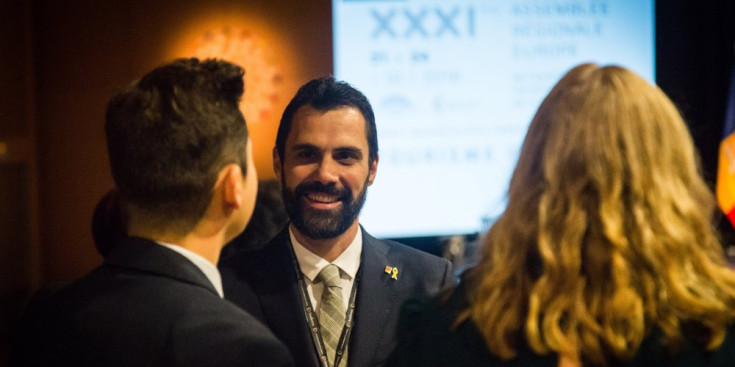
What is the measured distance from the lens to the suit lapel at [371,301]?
1904mm

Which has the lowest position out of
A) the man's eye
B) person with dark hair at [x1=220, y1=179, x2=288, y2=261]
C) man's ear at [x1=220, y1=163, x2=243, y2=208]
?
person with dark hair at [x1=220, y1=179, x2=288, y2=261]

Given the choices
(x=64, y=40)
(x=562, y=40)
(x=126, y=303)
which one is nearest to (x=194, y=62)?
(x=126, y=303)

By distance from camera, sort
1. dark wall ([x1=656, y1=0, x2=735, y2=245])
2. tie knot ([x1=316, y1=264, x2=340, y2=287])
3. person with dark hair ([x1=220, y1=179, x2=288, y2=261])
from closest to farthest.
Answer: tie knot ([x1=316, y1=264, x2=340, y2=287])
person with dark hair ([x1=220, y1=179, x2=288, y2=261])
dark wall ([x1=656, y1=0, x2=735, y2=245])

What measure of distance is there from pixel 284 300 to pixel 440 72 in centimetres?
270

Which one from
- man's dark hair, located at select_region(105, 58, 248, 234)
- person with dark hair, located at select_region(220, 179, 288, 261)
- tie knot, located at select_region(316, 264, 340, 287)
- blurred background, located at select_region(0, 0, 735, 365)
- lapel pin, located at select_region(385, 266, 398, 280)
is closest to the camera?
man's dark hair, located at select_region(105, 58, 248, 234)

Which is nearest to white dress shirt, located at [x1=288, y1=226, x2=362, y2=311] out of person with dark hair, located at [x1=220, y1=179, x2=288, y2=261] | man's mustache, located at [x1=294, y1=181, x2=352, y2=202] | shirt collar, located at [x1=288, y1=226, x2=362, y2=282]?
shirt collar, located at [x1=288, y1=226, x2=362, y2=282]

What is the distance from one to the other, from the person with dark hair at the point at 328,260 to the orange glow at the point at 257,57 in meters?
2.72

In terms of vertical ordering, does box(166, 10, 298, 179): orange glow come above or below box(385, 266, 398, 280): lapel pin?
above

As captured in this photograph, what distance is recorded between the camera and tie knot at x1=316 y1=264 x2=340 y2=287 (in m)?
1.98

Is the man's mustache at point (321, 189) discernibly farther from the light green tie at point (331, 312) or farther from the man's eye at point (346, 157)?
the light green tie at point (331, 312)

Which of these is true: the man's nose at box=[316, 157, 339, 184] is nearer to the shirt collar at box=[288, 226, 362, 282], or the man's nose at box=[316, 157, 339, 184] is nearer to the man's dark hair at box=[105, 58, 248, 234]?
the shirt collar at box=[288, 226, 362, 282]

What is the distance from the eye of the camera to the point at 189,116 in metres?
1.23

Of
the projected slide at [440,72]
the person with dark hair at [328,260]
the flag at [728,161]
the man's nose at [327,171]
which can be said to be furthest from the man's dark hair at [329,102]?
the flag at [728,161]

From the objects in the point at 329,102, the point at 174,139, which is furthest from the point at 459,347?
the point at 329,102
